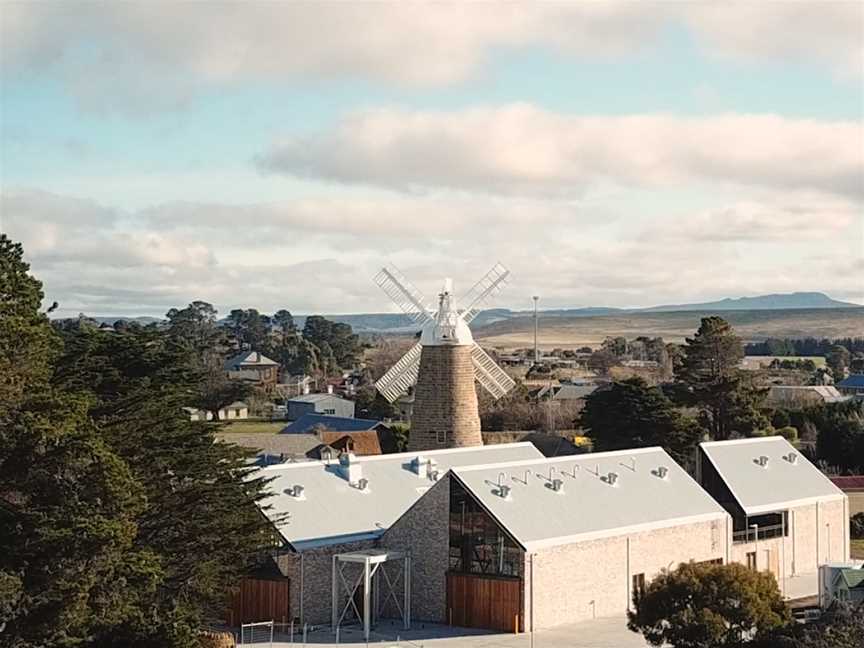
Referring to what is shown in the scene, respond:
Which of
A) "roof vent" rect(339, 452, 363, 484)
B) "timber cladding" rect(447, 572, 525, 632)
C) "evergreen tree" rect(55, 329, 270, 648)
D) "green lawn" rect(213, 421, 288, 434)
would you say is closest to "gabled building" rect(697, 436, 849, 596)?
"timber cladding" rect(447, 572, 525, 632)

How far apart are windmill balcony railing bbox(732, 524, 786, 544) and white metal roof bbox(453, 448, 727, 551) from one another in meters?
1.65

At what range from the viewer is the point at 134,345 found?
3212cm

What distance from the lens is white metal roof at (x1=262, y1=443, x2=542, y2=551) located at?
37.7 m

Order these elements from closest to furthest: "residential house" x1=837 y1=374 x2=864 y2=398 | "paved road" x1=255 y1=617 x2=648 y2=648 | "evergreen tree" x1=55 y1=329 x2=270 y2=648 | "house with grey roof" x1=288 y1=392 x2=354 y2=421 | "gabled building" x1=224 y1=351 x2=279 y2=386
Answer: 1. "evergreen tree" x1=55 y1=329 x2=270 y2=648
2. "paved road" x1=255 y1=617 x2=648 y2=648
3. "house with grey roof" x1=288 y1=392 x2=354 y2=421
4. "residential house" x1=837 y1=374 x2=864 y2=398
5. "gabled building" x1=224 y1=351 x2=279 y2=386

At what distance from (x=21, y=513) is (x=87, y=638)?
8.60 ft

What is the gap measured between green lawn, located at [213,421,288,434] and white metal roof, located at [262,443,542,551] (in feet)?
166

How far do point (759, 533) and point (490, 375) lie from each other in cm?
1310

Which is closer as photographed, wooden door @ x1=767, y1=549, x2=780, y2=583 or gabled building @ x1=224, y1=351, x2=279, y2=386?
wooden door @ x1=767, y1=549, x2=780, y2=583

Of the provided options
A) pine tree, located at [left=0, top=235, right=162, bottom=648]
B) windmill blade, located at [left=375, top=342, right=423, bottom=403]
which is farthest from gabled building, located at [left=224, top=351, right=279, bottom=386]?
pine tree, located at [left=0, top=235, right=162, bottom=648]

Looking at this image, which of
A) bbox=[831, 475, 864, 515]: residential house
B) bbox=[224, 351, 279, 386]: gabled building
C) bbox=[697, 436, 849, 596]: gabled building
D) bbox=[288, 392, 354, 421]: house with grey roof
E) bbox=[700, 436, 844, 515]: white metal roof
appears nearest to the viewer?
bbox=[697, 436, 849, 596]: gabled building

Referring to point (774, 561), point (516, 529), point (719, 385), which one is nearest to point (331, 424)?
point (719, 385)

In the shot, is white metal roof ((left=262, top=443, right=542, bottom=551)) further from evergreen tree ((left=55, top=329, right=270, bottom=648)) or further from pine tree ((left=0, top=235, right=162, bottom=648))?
pine tree ((left=0, top=235, right=162, bottom=648))

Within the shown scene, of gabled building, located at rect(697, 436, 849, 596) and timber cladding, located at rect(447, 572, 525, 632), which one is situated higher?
gabled building, located at rect(697, 436, 849, 596)

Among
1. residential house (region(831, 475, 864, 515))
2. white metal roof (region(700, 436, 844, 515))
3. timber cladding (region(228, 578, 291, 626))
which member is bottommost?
timber cladding (region(228, 578, 291, 626))
